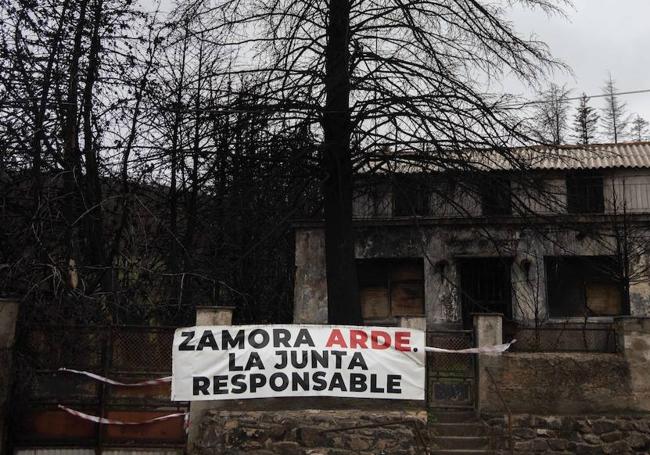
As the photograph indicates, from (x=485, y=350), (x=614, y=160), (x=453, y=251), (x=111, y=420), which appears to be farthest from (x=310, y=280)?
(x=614, y=160)

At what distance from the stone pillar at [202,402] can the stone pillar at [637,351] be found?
22.8 ft

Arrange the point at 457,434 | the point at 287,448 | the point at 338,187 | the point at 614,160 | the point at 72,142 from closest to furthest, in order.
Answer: the point at 287,448 → the point at 457,434 → the point at 338,187 → the point at 72,142 → the point at 614,160

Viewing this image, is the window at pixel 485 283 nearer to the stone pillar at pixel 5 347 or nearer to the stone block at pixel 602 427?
the stone block at pixel 602 427

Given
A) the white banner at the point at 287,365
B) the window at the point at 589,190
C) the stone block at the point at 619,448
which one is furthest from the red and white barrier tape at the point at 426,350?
the window at the point at 589,190

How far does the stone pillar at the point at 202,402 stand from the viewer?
34.3 ft

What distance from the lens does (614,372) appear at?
11.6 metres

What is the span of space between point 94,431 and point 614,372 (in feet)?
28.9

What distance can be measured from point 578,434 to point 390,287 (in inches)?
439

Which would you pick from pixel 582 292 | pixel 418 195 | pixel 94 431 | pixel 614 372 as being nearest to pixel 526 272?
pixel 582 292

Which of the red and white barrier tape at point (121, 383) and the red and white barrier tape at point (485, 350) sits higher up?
the red and white barrier tape at point (485, 350)

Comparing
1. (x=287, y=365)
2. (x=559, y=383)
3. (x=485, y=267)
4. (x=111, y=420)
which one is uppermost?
(x=485, y=267)

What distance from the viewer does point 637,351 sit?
11.7 meters

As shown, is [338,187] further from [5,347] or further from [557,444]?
[5,347]

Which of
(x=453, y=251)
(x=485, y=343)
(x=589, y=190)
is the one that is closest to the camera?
(x=485, y=343)
